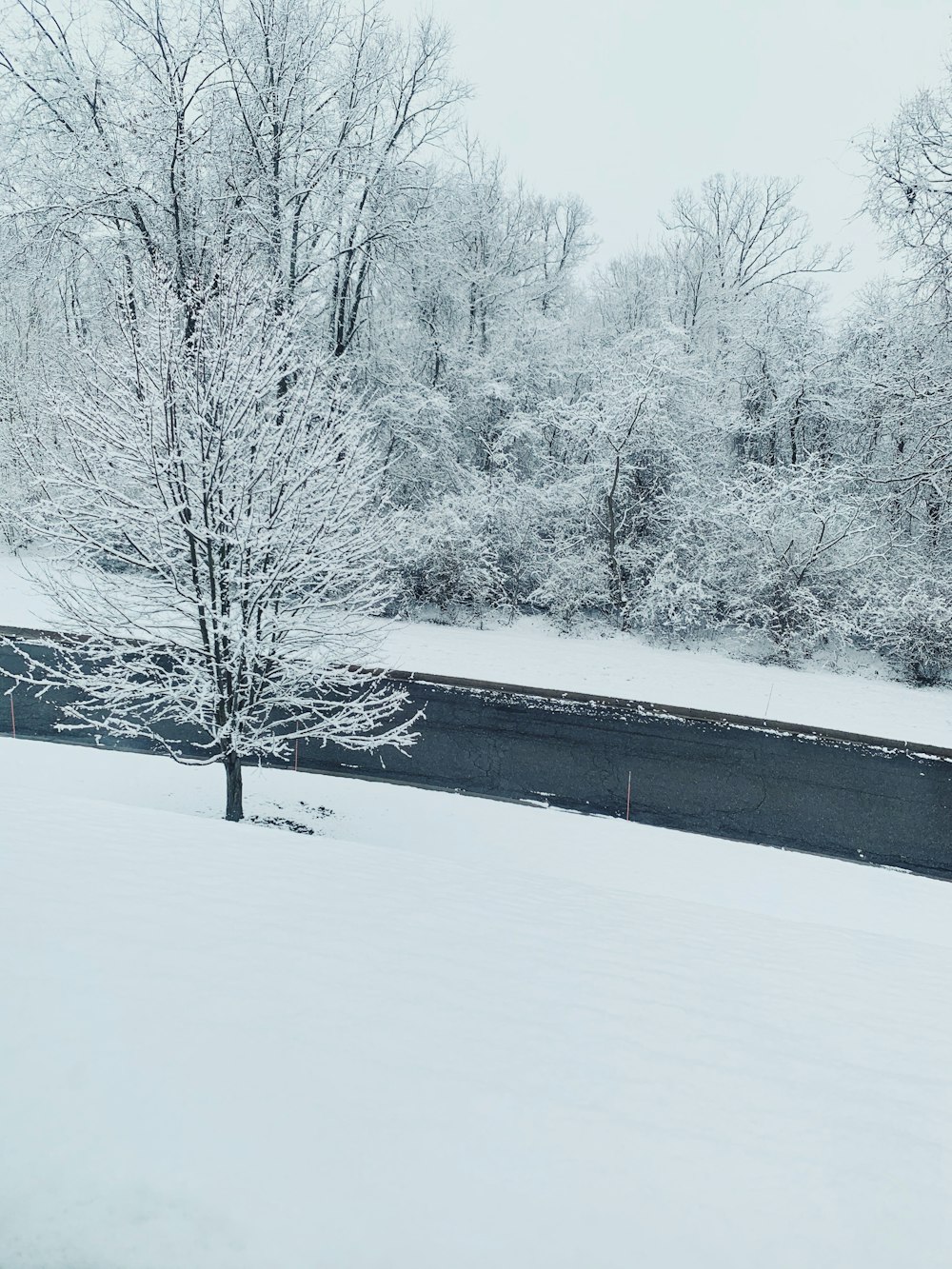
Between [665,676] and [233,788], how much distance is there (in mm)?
10690

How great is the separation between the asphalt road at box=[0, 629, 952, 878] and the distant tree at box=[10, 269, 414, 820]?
2823 mm

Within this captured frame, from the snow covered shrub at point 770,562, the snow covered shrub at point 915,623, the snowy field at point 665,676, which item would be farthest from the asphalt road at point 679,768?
the snow covered shrub at point 770,562

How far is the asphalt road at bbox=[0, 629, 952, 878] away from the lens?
997 centimetres

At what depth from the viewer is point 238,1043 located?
9.80 ft

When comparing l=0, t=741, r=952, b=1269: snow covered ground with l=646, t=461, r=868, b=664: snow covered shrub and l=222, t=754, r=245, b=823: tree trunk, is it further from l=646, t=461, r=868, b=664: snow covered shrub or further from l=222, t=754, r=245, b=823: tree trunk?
l=646, t=461, r=868, b=664: snow covered shrub

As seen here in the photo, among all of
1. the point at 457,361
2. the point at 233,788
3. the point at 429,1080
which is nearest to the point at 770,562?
the point at 457,361

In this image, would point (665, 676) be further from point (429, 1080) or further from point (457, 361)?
point (429, 1080)

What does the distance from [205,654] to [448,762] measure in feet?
14.8

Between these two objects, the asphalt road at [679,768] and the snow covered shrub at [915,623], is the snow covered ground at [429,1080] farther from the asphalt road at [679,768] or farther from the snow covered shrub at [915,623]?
the snow covered shrub at [915,623]

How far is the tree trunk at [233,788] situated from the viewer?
352 inches

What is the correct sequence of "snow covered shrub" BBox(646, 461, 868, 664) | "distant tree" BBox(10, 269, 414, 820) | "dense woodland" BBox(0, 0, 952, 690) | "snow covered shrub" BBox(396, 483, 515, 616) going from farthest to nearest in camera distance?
"snow covered shrub" BBox(396, 483, 515, 616) → "snow covered shrub" BBox(646, 461, 868, 664) → "dense woodland" BBox(0, 0, 952, 690) → "distant tree" BBox(10, 269, 414, 820)

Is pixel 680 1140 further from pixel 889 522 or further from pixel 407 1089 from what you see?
pixel 889 522

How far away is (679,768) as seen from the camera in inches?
468

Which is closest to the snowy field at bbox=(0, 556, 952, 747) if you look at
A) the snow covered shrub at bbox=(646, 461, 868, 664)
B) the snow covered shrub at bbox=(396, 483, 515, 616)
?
the snow covered shrub at bbox=(396, 483, 515, 616)
